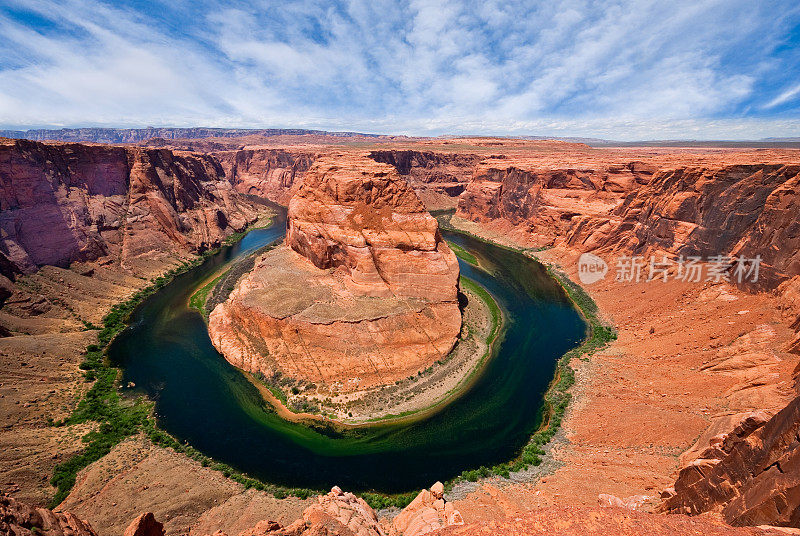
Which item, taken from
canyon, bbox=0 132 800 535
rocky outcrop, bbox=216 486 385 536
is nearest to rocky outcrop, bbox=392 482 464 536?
rocky outcrop, bbox=216 486 385 536

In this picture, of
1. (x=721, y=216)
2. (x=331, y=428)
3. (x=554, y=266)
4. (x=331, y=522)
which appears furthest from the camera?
(x=554, y=266)

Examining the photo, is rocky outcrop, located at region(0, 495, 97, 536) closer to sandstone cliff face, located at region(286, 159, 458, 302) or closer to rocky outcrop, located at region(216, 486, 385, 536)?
rocky outcrop, located at region(216, 486, 385, 536)

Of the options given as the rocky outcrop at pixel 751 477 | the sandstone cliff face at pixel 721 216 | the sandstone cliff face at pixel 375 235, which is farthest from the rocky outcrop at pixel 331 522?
the sandstone cliff face at pixel 721 216

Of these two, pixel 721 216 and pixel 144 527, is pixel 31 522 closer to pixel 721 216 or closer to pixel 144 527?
pixel 144 527

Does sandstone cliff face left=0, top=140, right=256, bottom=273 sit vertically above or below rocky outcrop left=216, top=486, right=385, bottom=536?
above

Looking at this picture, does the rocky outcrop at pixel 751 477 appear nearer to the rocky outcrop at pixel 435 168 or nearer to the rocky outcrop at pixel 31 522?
the rocky outcrop at pixel 31 522

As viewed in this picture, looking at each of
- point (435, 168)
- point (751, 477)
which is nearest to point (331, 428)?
point (751, 477)

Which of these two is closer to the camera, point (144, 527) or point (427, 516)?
point (144, 527)
